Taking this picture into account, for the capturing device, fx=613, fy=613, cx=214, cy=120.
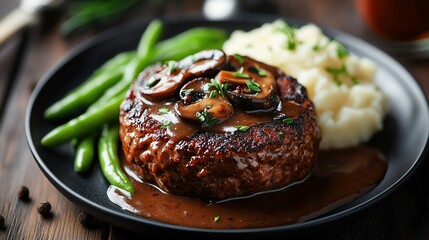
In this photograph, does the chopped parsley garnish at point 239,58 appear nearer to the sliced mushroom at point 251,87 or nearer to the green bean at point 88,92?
the sliced mushroom at point 251,87

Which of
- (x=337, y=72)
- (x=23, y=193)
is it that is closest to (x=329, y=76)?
(x=337, y=72)

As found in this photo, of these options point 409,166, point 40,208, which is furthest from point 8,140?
point 409,166

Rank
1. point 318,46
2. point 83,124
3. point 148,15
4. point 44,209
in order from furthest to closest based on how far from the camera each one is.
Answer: point 148,15
point 318,46
point 83,124
point 44,209

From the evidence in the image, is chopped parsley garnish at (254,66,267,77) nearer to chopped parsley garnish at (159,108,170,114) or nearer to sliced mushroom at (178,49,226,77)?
sliced mushroom at (178,49,226,77)

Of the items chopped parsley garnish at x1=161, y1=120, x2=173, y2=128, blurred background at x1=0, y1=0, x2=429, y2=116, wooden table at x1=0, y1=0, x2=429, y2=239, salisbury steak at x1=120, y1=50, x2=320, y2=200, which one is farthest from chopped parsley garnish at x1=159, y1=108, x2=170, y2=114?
blurred background at x1=0, y1=0, x2=429, y2=116

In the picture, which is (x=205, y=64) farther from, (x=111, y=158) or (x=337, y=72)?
(x=337, y=72)

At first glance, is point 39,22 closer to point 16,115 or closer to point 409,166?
point 16,115
